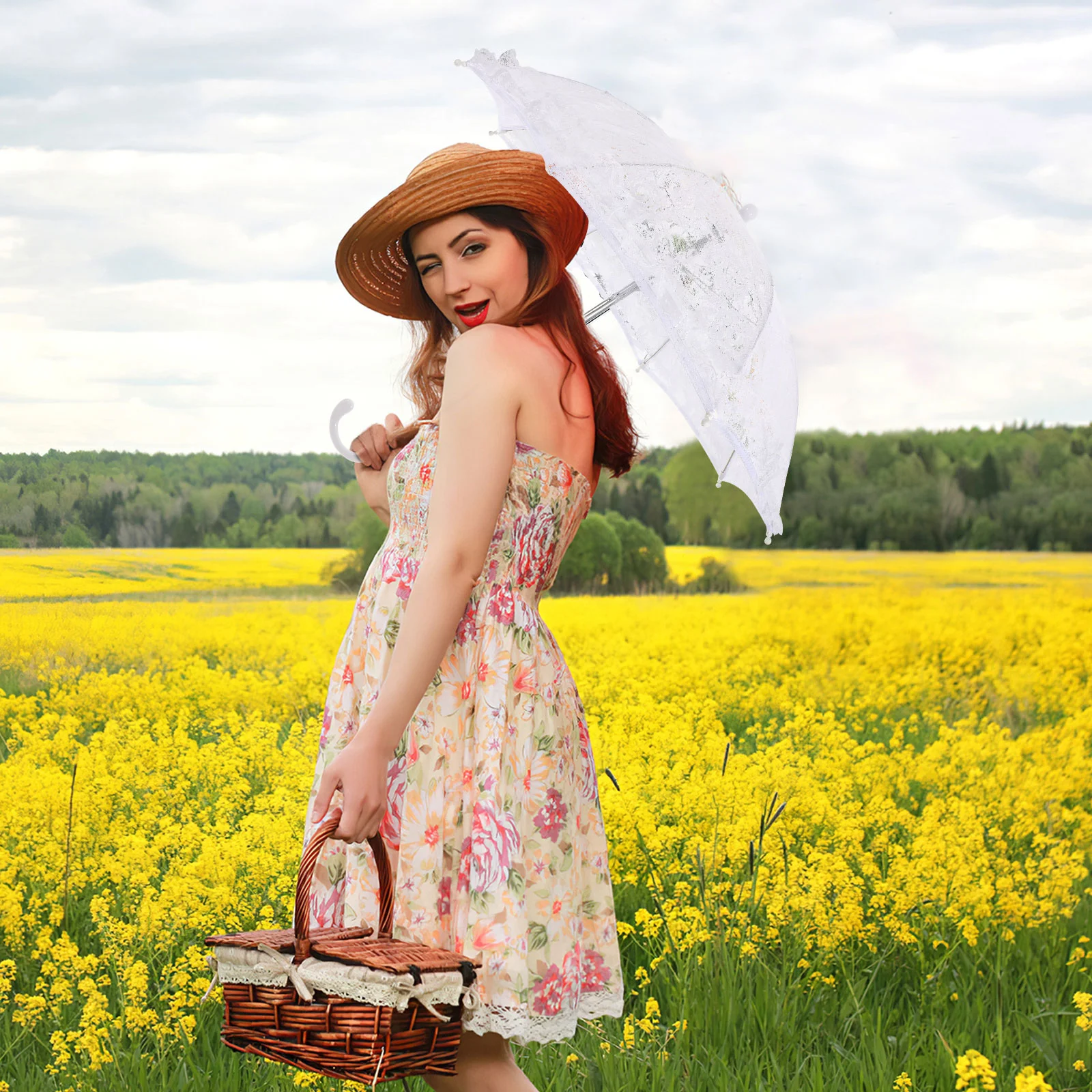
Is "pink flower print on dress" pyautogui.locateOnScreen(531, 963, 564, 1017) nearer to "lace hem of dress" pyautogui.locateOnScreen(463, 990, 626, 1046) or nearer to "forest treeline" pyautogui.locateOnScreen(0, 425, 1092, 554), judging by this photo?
"lace hem of dress" pyautogui.locateOnScreen(463, 990, 626, 1046)

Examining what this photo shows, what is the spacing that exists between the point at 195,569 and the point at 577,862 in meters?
5.90

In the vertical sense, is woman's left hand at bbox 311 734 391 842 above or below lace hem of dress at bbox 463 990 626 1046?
above

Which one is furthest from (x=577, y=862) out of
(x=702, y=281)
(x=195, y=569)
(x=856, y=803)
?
(x=195, y=569)

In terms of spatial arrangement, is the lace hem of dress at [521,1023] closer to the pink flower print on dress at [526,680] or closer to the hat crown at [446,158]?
the pink flower print on dress at [526,680]

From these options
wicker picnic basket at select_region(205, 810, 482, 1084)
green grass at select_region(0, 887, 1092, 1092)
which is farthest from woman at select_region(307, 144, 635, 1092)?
green grass at select_region(0, 887, 1092, 1092)

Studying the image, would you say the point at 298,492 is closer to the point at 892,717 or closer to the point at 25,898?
the point at 892,717

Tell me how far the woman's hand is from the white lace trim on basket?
170 mm

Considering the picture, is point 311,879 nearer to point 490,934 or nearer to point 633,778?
point 490,934

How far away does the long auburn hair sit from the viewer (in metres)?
1.89

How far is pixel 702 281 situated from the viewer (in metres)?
2.16

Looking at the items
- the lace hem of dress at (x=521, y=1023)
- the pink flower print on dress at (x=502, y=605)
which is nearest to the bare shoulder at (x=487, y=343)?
the pink flower print on dress at (x=502, y=605)

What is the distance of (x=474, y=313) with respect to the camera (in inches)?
75.3

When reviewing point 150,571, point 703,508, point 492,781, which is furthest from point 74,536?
point 703,508

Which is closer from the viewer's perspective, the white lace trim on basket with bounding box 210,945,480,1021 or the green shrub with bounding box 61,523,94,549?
the white lace trim on basket with bounding box 210,945,480,1021
